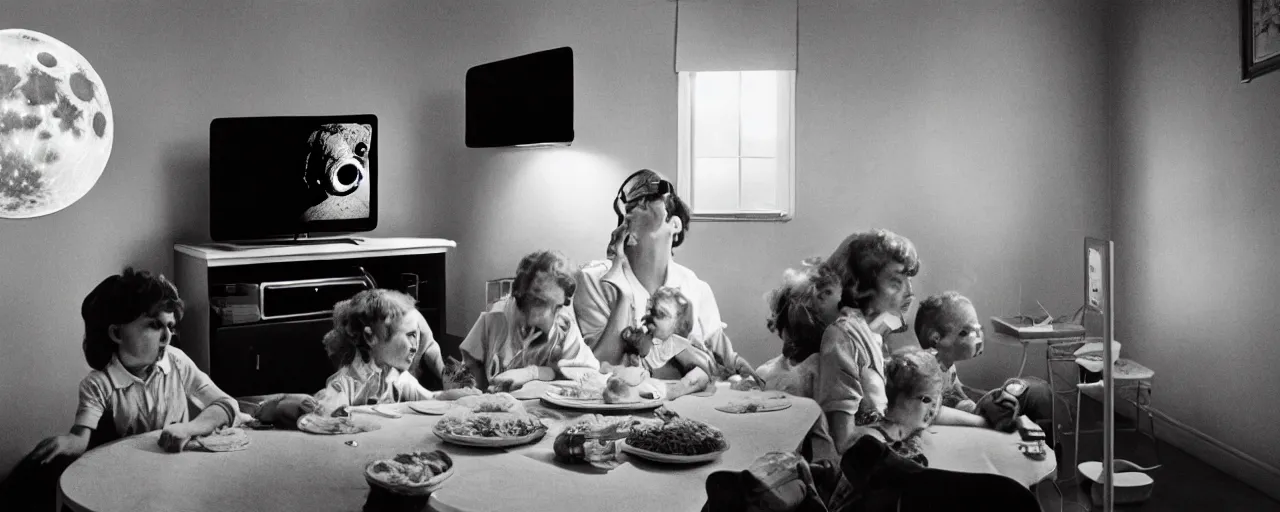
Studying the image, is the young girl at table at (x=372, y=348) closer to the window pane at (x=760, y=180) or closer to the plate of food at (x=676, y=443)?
the plate of food at (x=676, y=443)

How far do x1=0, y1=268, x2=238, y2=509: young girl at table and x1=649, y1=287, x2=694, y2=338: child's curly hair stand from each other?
1576 millimetres

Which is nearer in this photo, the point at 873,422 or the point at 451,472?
the point at 451,472

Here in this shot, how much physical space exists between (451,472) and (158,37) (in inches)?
141

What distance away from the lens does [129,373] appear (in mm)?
3191

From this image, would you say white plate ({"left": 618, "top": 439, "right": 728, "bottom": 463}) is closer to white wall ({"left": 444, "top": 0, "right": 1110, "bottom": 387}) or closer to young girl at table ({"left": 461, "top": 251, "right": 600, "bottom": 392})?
young girl at table ({"left": 461, "top": 251, "right": 600, "bottom": 392})

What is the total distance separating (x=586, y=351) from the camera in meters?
4.29

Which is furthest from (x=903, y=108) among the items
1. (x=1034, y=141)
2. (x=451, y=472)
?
(x=451, y=472)

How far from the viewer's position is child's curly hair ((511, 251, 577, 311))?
13.2ft

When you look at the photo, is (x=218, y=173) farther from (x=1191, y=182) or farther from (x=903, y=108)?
(x=1191, y=182)

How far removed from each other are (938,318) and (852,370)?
674mm

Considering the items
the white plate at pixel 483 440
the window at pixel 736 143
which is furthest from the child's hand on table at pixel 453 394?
the window at pixel 736 143

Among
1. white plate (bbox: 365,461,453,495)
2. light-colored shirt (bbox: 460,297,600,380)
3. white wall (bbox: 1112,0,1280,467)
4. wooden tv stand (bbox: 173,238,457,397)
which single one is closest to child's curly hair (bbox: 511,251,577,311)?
light-colored shirt (bbox: 460,297,600,380)

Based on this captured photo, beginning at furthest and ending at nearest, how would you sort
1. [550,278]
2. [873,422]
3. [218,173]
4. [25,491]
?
[218,173] → [550,278] → [873,422] → [25,491]

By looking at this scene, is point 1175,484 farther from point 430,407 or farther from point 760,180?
point 430,407
